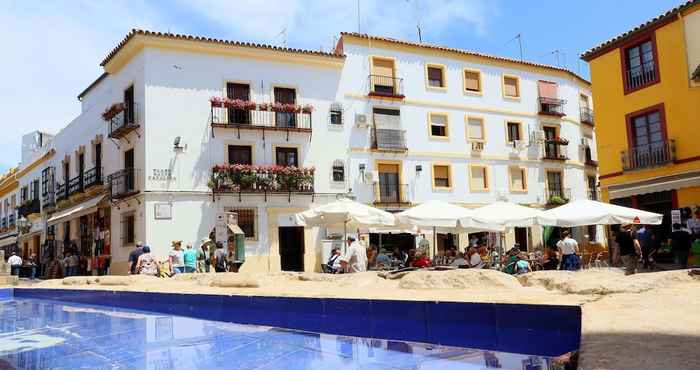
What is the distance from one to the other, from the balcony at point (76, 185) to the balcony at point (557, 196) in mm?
22187

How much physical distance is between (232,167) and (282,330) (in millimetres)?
14402

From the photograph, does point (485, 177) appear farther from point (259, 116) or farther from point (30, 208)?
point (30, 208)

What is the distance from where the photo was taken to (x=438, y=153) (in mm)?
26438

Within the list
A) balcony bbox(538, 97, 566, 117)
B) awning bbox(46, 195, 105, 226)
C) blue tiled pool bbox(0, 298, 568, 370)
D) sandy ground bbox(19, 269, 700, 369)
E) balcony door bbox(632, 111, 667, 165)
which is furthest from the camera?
balcony bbox(538, 97, 566, 117)

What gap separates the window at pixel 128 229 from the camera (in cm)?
2200

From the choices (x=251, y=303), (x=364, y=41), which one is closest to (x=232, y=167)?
(x=364, y=41)

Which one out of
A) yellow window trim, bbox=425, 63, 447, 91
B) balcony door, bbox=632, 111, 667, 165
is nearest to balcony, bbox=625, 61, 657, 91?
balcony door, bbox=632, 111, 667, 165

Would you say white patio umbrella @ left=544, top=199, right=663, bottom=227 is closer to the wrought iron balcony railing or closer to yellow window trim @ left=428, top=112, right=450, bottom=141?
the wrought iron balcony railing

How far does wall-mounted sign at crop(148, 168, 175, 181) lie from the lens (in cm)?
2136

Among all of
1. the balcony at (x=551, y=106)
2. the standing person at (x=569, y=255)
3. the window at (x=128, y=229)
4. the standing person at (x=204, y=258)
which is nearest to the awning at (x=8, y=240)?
the window at (x=128, y=229)

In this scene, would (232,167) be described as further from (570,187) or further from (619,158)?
(570,187)

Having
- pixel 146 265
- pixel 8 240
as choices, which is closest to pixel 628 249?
pixel 146 265

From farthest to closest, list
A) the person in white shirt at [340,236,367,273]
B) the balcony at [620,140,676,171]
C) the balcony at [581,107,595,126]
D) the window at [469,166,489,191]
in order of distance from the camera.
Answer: the balcony at [581,107,595,126] → the window at [469,166,489,191] → the balcony at [620,140,676,171] → the person in white shirt at [340,236,367,273]

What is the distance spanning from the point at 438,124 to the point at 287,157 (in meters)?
7.58
